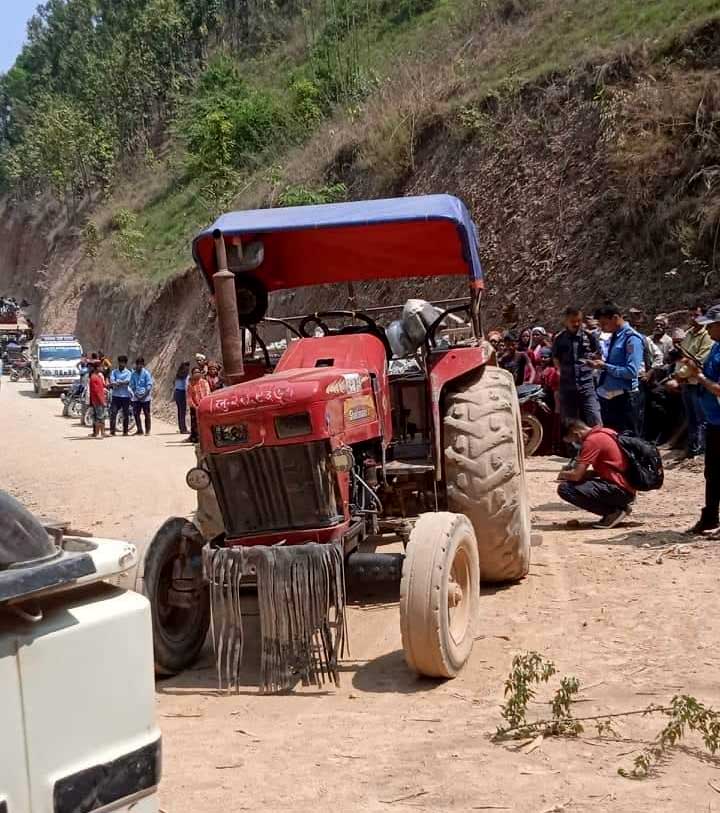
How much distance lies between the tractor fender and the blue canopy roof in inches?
25.2

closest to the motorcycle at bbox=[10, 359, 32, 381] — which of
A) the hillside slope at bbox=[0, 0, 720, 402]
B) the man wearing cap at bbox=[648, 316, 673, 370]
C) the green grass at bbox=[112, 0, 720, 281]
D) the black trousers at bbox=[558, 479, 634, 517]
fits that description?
the green grass at bbox=[112, 0, 720, 281]

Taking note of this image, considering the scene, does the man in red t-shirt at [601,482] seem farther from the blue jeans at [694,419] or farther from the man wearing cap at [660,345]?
the man wearing cap at [660,345]

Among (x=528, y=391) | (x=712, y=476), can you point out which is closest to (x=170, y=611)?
(x=712, y=476)

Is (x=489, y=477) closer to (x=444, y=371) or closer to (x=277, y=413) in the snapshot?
(x=444, y=371)

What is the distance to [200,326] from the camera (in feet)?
98.2

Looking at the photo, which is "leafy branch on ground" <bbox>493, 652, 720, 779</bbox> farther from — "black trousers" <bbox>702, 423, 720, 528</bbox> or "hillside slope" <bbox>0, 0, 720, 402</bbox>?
"hillside slope" <bbox>0, 0, 720, 402</bbox>

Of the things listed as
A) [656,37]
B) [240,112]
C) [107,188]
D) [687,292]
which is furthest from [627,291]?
[107,188]

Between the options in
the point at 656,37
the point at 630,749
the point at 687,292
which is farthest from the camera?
the point at 656,37

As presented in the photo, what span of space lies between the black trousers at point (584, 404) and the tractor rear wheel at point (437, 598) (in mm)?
4908

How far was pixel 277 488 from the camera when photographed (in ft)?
19.5

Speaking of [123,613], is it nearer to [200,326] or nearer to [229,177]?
[200,326]

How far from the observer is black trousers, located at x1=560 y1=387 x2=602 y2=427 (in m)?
10.6

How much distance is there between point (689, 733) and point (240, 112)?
112 ft

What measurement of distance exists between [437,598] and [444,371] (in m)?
2.21
